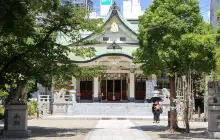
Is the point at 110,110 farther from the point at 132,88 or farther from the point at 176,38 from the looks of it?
the point at 176,38

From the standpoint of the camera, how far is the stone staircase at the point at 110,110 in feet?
110

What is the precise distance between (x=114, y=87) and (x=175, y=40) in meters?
26.7

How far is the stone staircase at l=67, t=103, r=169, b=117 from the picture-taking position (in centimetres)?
3362

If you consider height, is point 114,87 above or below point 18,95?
above

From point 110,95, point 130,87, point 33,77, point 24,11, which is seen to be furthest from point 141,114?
point 24,11

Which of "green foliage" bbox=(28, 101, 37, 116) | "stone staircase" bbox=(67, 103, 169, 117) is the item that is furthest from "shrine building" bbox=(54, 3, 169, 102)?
"green foliage" bbox=(28, 101, 37, 116)

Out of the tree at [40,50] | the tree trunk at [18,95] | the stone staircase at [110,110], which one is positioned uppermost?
the tree at [40,50]

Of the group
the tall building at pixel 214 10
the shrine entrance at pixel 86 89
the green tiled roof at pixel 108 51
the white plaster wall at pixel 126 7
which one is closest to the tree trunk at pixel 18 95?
the green tiled roof at pixel 108 51

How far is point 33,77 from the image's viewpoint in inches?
682

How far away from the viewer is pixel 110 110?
114ft

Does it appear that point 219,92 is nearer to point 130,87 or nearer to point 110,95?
point 130,87

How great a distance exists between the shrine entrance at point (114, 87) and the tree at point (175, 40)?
78.4ft

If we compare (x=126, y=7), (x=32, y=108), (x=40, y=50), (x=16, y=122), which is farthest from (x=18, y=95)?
(x=126, y=7)

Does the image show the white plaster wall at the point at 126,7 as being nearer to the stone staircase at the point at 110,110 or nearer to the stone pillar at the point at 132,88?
the stone pillar at the point at 132,88
